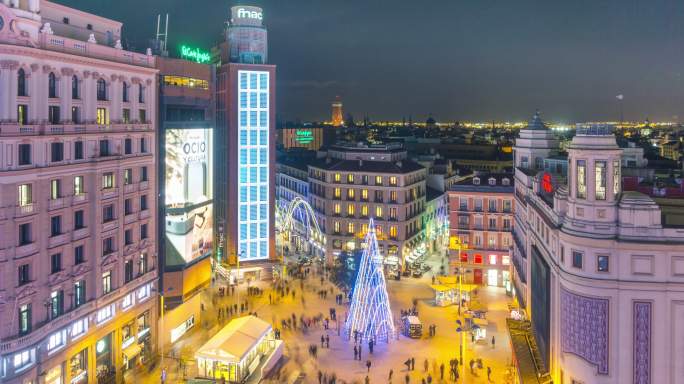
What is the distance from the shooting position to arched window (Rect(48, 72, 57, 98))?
43750mm

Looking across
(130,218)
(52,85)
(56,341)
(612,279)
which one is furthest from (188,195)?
(612,279)

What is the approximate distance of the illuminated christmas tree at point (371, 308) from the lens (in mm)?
61594

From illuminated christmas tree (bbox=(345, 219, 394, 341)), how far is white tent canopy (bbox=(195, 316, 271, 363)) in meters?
11.0

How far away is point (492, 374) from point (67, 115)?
40582 mm

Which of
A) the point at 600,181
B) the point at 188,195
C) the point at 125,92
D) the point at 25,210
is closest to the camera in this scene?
the point at 600,181

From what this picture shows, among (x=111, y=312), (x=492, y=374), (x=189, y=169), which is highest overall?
(x=189, y=169)

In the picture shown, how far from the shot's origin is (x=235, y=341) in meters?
50.0

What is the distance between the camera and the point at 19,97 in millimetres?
40719

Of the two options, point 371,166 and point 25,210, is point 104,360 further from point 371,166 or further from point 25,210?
point 371,166

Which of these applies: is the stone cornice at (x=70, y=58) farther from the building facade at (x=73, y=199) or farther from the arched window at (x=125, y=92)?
the arched window at (x=125, y=92)

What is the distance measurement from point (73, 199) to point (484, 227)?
5584cm

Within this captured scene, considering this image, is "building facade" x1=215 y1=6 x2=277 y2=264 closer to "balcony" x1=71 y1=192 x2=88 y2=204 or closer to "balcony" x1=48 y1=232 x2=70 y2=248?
"balcony" x1=71 y1=192 x2=88 y2=204

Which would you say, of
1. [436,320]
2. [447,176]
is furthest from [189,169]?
[447,176]

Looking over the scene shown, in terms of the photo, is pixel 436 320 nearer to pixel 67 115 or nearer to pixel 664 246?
pixel 664 246
